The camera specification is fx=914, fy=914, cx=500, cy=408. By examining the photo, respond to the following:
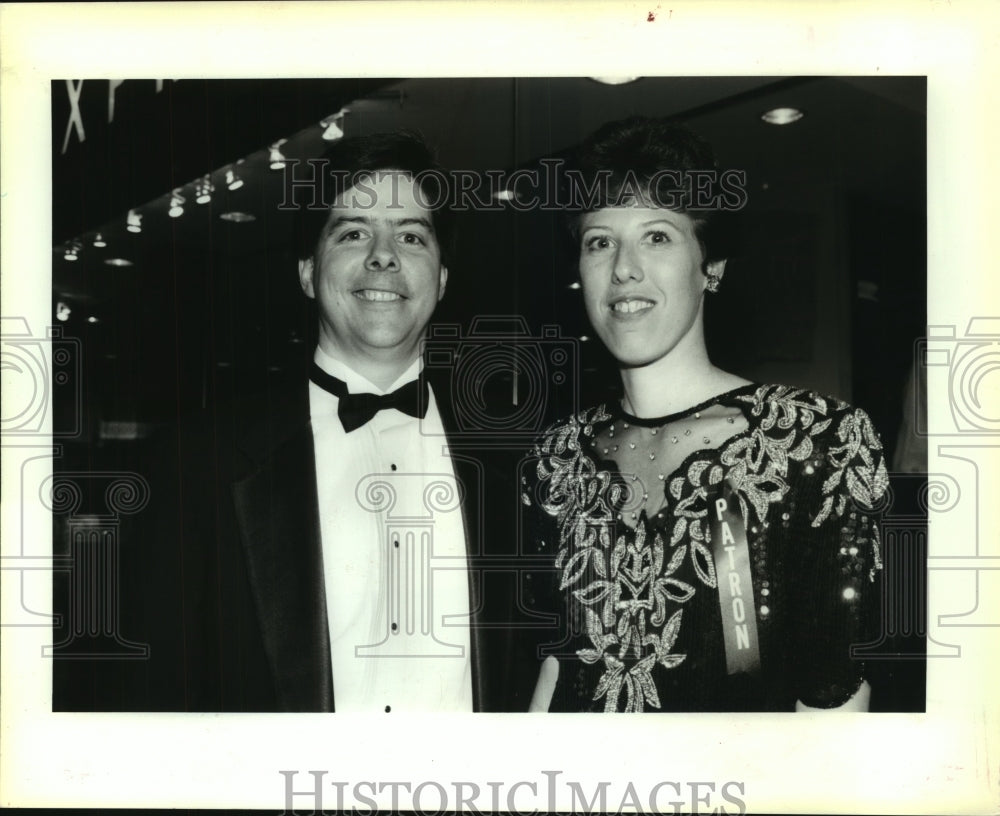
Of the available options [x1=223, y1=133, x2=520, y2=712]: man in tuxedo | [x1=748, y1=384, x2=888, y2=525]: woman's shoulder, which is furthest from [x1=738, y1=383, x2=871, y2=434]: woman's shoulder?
[x1=223, y1=133, x2=520, y2=712]: man in tuxedo

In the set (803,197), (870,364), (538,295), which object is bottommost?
(870,364)

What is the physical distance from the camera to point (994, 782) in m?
2.43

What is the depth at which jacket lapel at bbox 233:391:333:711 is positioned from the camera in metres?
2.42

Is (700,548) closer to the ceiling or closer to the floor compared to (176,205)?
closer to the floor

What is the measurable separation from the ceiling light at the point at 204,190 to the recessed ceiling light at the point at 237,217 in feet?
Result: 0.21

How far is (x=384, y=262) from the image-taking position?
7.87 feet

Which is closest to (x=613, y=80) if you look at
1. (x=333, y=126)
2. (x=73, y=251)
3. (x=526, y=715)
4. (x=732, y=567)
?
(x=333, y=126)

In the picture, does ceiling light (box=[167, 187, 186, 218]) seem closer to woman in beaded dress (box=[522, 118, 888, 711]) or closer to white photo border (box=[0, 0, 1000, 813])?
white photo border (box=[0, 0, 1000, 813])

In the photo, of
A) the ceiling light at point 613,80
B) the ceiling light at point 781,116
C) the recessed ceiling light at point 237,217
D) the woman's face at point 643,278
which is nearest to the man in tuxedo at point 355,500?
the recessed ceiling light at point 237,217

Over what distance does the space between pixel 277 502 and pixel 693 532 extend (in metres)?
1.09

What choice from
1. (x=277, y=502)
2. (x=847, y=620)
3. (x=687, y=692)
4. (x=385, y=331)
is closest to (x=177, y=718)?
(x=277, y=502)

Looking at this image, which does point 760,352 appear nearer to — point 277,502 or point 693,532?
point 693,532

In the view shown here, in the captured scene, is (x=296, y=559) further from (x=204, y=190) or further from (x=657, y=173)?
(x=657, y=173)

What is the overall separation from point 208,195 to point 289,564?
1.00m
